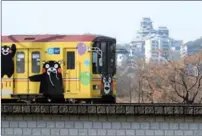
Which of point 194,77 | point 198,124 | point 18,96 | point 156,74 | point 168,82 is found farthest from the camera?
point 156,74

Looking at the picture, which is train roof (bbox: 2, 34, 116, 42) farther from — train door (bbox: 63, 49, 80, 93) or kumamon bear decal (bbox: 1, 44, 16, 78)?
train door (bbox: 63, 49, 80, 93)

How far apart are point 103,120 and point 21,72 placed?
5.98m

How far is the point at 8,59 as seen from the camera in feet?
51.9

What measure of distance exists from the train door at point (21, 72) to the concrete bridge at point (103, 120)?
16.8 ft

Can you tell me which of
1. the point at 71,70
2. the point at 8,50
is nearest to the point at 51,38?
the point at 71,70

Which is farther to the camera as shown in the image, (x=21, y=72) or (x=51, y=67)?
(x=21, y=72)

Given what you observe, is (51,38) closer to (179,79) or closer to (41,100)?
(41,100)

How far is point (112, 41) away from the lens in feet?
54.3

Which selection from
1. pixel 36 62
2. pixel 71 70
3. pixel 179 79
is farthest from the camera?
pixel 179 79

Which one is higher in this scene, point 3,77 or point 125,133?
point 3,77

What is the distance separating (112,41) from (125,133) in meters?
6.59

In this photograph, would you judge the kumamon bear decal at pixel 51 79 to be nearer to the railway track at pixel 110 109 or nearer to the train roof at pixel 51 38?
the train roof at pixel 51 38

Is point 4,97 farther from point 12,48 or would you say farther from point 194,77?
point 194,77

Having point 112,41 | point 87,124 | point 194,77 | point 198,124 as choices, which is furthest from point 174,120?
point 194,77
